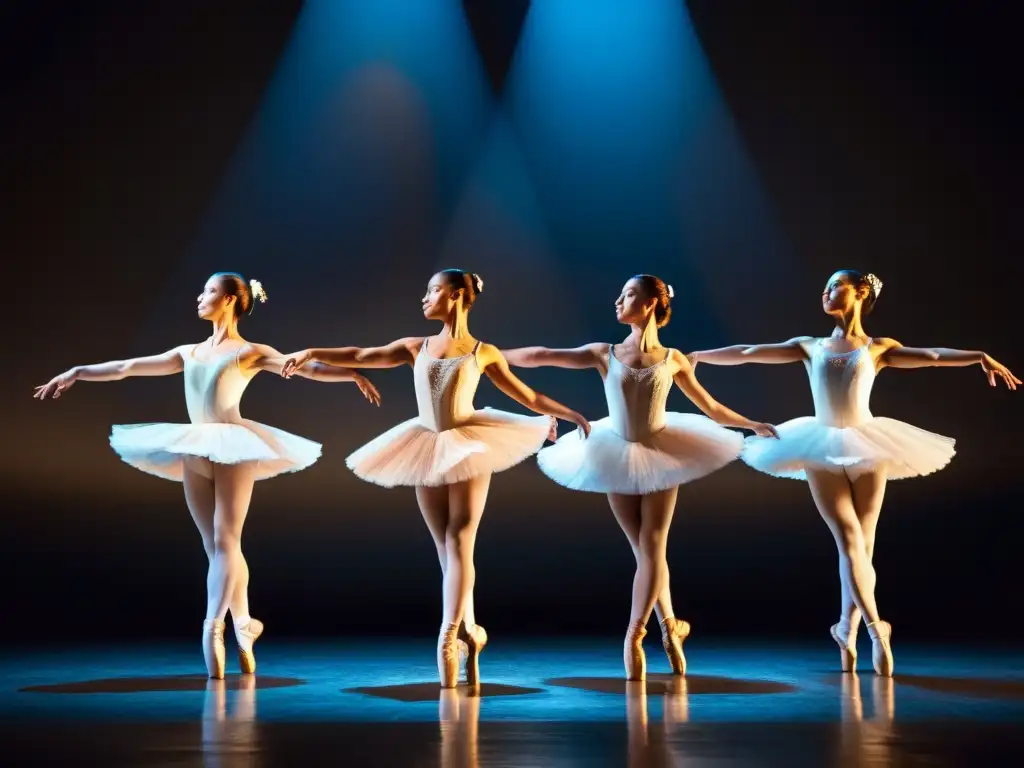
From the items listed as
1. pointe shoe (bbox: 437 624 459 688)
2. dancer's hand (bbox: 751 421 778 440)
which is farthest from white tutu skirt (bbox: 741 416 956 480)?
pointe shoe (bbox: 437 624 459 688)

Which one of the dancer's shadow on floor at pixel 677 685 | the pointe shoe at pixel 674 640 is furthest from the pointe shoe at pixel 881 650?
the pointe shoe at pixel 674 640

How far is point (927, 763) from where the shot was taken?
3.79 meters

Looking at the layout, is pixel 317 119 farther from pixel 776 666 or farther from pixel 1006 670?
pixel 1006 670

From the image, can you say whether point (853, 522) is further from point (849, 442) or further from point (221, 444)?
point (221, 444)

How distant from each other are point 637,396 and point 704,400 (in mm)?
283

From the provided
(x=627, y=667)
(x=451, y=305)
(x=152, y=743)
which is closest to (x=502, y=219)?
(x=451, y=305)

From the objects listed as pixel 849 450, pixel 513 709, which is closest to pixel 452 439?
pixel 513 709

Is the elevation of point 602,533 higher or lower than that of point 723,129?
lower

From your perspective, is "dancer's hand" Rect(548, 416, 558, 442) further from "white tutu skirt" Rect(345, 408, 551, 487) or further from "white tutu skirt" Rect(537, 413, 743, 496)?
"white tutu skirt" Rect(537, 413, 743, 496)

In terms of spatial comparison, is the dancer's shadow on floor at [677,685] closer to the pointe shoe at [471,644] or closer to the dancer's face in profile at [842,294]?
the pointe shoe at [471,644]

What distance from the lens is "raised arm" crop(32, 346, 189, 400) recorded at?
19.3ft

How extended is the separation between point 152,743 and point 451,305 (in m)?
2.13

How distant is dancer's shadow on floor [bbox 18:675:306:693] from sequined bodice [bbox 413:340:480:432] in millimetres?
1135

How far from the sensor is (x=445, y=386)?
5.47 meters
